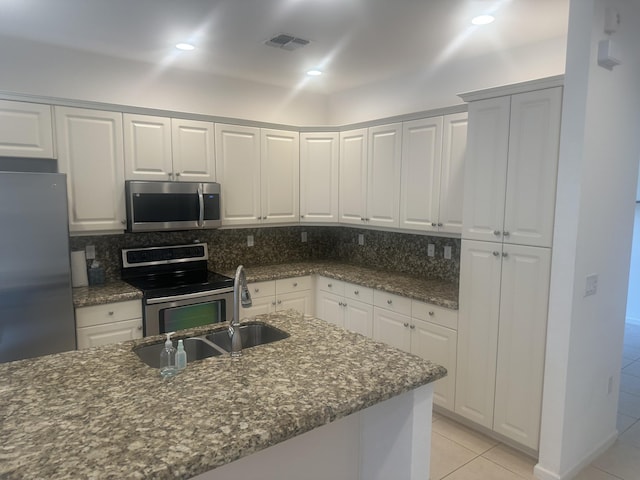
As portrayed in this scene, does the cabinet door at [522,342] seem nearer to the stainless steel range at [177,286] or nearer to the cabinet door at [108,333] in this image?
the stainless steel range at [177,286]

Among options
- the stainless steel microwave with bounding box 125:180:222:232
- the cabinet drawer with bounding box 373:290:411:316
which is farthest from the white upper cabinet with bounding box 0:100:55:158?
the cabinet drawer with bounding box 373:290:411:316

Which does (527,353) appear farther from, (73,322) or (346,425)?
(73,322)

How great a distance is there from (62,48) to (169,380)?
9.77 ft

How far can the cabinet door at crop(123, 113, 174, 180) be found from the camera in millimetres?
3271

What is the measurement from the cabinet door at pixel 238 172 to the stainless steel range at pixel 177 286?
0.46 m

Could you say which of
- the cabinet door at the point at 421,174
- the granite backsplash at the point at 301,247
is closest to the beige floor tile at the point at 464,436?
the granite backsplash at the point at 301,247

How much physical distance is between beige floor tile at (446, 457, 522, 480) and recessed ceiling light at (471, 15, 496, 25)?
9.07 feet

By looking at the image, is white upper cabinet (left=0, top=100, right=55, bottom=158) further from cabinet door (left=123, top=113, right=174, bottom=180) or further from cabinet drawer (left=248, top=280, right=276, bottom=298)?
cabinet drawer (left=248, top=280, right=276, bottom=298)

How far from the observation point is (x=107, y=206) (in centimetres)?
321

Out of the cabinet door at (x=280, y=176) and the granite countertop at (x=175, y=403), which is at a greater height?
the cabinet door at (x=280, y=176)

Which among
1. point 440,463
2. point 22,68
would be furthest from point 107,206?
point 440,463

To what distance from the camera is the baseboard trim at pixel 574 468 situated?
237 cm

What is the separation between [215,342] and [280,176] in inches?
94.5

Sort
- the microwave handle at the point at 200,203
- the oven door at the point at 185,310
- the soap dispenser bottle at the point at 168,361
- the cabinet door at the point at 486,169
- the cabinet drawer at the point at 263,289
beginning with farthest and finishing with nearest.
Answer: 1. the cabinet drawer at the point at 263,289
2. the microwave handle at the point at 200,203
3. the oven door at the point at 185,310
4. the cabinet door at the point at 486,169
5. the soap dispenser bottle at the point at 168,361
